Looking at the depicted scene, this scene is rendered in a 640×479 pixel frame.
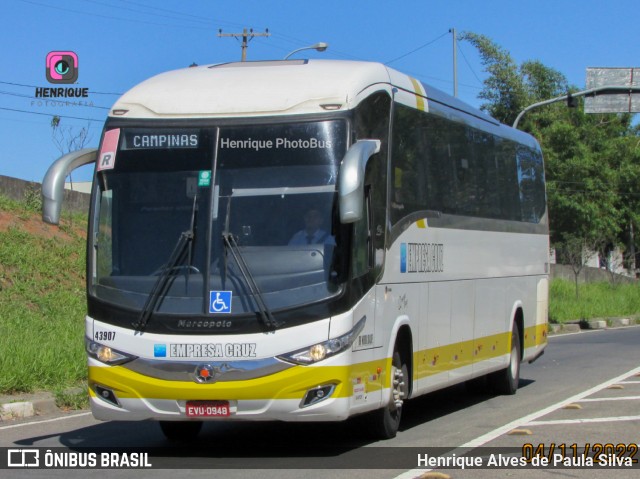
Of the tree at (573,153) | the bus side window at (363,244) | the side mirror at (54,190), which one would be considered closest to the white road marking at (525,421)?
the bus side window at (363,244)

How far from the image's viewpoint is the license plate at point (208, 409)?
8.84 metres

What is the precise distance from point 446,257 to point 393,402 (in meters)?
2.42

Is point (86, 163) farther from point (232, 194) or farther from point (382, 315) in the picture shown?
point (382, 315)

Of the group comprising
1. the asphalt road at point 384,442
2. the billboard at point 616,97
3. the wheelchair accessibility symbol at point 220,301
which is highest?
the billboard at point 616,97

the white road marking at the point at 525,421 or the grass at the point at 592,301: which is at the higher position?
the grass at the point at 592,301

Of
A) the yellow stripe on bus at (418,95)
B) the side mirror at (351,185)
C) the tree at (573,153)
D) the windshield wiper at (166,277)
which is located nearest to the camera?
the side mirror at (351,185)

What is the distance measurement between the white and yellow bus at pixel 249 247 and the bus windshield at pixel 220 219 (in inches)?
0.5

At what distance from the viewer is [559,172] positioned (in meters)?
44.8

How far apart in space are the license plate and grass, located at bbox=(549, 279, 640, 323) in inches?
995

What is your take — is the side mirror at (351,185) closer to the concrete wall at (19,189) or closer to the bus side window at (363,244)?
the bus side window at (363,244)

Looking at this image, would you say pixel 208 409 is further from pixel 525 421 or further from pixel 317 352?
pixel 525 421

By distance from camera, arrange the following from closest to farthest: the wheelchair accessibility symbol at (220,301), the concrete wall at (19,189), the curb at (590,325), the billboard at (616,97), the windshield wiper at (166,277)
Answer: the wheelchair accessibility symbol at (220,301) < the windshield wiper at (166,277) < the billboard at (616,97) < the concrete wall at (19,189) < the curb at (590,325)

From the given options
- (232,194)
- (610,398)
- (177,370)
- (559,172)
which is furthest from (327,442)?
(559,172)

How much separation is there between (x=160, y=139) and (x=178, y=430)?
2986 millimetres
